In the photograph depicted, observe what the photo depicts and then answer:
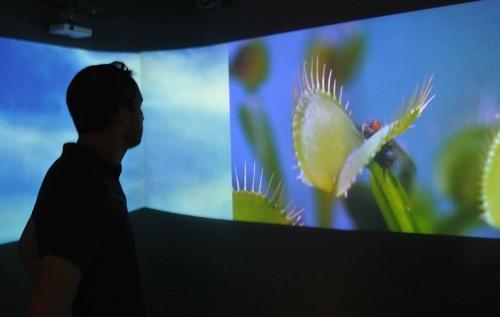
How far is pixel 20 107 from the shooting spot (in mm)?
3094

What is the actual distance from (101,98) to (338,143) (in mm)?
2016

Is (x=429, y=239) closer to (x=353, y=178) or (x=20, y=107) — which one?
(x=353, y=178)

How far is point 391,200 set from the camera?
8.95 feet

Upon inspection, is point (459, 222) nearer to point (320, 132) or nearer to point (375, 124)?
point (375, 124)

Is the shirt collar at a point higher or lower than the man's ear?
lower

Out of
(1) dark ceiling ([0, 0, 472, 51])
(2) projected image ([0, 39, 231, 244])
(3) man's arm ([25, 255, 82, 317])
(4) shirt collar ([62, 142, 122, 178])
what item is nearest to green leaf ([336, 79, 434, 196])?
(1) dark ceiling ([0, 0, 472, 51])

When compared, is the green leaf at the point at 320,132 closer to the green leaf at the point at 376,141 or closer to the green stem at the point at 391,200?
the green leaf at the point at 376,141

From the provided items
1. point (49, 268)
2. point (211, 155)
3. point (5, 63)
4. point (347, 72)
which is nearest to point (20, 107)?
point (5, 63)

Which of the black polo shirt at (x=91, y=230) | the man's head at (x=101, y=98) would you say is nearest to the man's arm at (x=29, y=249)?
the black polo shirt at (x=91, y=230)

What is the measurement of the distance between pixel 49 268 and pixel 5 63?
2.50m

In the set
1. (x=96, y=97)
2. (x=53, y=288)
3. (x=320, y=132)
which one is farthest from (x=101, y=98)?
(x=320, y=132)

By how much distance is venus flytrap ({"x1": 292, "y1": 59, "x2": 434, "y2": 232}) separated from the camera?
8.75ft

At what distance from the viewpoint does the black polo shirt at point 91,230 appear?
3.10 feet

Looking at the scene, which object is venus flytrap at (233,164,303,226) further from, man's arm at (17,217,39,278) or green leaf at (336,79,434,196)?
man's arm at (17,217,39,278)
